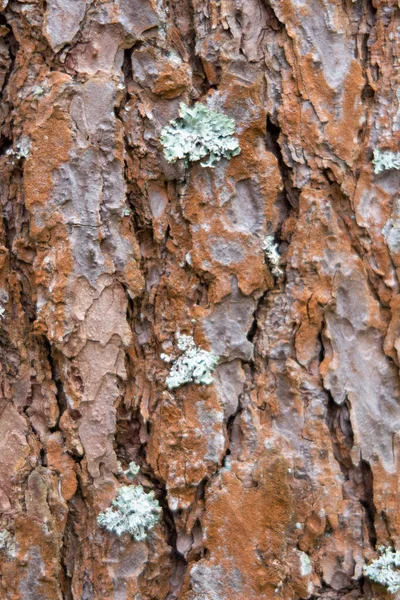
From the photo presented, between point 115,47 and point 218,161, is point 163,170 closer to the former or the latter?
point 218,161

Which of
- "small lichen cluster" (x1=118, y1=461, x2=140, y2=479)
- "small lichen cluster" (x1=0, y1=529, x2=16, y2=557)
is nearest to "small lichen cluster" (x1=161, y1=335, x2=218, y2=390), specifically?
"small lichen cluster" (x1=118, y1=461, x2=140, y2=479)

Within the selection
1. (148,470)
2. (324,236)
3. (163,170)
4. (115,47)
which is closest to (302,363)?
(324,236)

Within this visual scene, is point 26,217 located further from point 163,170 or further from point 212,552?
point 212,552

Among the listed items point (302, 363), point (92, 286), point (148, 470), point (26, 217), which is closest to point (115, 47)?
point (26, 217)

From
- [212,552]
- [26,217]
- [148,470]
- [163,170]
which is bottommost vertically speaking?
[212,552]

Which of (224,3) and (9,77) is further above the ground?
(224,3)

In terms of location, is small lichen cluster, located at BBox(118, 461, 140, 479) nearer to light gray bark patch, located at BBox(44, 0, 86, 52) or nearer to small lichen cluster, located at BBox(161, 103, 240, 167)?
small lichen cluster, located at BBox(161, 103, 240, 167)

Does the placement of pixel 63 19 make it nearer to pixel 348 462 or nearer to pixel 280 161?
pixel 280 161
